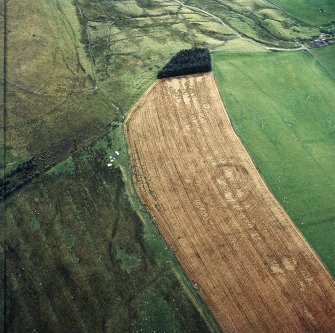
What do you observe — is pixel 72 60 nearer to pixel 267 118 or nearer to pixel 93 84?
pixel 93 84

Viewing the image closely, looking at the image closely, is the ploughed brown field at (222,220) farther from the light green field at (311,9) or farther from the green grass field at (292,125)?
the light green field at (311,9)

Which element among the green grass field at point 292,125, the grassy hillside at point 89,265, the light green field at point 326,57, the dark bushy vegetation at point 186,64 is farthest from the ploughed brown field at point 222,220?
the light green field at point 326,57

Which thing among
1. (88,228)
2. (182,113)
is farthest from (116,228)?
(182,113)

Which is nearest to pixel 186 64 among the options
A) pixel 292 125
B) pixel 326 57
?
pixel 292 125

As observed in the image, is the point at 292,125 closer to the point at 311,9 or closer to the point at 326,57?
the point at 326,57

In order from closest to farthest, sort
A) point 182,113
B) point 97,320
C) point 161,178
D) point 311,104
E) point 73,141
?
1. point 97,320
2. point 161,178
3. point 73,141
4. point 182,113
5. point 311,104

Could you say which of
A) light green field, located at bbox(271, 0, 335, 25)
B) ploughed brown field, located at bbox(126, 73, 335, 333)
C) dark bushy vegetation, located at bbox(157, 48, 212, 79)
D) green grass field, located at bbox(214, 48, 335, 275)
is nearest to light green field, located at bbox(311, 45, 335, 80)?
green grass field, located at bbox(214, 48, 335, 275)

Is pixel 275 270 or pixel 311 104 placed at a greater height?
pixel 311 104

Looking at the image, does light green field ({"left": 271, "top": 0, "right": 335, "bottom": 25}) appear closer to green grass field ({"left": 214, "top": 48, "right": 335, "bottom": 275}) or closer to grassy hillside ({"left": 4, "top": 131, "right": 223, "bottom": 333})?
green grass field ({"left": 214, "top": 48, "right": 335, "bottom": 275})
